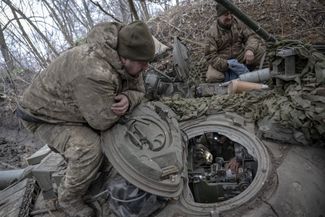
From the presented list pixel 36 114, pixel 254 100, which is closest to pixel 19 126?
pixel 36 114

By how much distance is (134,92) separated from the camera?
11.0 ft

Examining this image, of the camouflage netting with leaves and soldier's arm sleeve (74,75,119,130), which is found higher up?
soldier's arm sleeve (74,75,119,130)

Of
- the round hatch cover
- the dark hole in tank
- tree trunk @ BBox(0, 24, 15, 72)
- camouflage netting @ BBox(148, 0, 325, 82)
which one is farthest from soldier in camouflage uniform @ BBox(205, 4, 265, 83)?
tree trunk @ BBox(0, 24, 15, 72)

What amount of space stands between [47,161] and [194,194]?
1.81m

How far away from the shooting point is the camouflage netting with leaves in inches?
131

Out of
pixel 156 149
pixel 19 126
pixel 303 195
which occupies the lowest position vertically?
pixel 19 126

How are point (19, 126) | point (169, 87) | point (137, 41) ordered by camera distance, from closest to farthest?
point (137, 41)
point (169, 87)
point (19, 126)

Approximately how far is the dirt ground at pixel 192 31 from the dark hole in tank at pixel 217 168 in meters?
3.02

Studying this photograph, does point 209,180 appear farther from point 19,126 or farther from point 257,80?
point 19,126

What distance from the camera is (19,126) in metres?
9.10

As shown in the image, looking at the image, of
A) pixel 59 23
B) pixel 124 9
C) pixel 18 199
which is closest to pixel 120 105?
pixel 18 199

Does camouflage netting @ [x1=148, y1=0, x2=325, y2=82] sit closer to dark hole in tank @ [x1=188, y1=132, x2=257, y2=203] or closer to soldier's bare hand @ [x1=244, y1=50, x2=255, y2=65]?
soldier's bare hand @ [x1=244, y1=50, x2=255, y2=65]

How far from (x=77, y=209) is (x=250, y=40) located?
3.89m

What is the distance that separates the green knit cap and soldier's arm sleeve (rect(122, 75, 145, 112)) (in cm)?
41
